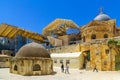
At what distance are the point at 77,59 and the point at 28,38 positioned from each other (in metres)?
17.1

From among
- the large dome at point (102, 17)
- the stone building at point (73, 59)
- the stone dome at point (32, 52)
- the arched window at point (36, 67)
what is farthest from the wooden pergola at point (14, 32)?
the arched window at point (36, 67)

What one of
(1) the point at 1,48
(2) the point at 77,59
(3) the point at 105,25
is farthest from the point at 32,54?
(1) the point at 1,48

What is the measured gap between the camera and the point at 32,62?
80.5 feet

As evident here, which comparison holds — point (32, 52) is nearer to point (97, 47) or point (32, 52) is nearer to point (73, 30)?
point (97, 47)

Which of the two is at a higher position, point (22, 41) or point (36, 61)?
point (22, 41)

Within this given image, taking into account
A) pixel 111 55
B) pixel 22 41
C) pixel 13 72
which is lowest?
pixel 13 72

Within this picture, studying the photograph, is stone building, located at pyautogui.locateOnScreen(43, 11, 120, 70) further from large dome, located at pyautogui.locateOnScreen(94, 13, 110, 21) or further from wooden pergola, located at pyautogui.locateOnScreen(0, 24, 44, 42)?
wooden pergola, located at pyautogui.locateOnScreen(0, 24, 44, 42)

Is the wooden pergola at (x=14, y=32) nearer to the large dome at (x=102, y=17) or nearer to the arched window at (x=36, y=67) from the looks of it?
the large dome at (x=102, y=17)

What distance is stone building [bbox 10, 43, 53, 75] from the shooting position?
24.4 m

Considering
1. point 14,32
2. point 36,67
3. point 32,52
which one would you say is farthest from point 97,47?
point 14,32

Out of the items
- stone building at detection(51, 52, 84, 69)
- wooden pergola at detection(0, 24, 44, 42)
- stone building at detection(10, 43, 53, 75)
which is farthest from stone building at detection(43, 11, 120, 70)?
stone building at detection(10, 43, 53, 75)

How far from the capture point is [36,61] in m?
24.8

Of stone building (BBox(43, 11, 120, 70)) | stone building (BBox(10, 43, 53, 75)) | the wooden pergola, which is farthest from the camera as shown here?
the wooden pergola

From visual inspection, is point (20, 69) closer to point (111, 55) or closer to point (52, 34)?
point (111, 55)
